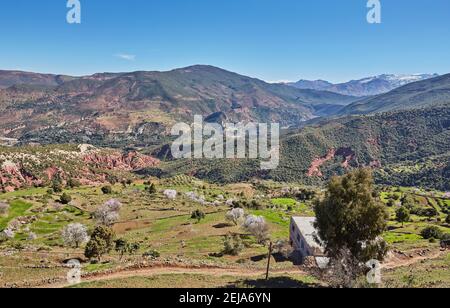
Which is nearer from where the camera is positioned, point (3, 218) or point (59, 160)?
point (3, 218)

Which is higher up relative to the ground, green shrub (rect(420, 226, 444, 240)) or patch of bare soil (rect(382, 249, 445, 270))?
patch of bare soil (rect(382, 249, 445, 270))

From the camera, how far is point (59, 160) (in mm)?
146250

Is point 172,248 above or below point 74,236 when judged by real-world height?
below

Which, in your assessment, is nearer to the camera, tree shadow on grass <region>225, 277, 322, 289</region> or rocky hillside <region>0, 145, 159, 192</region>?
tree shadow on grass <region>225, 277, 322, 289</region>

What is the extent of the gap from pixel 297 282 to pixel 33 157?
134m

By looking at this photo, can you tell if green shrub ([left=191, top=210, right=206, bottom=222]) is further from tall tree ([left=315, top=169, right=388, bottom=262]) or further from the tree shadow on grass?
tall tree ([left=315, top=169, right=388, bottom=262])

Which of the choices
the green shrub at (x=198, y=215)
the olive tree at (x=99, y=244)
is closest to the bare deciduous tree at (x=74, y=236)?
the olive tree at (x=99, y=244)

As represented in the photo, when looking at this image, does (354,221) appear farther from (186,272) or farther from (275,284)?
(186,272)

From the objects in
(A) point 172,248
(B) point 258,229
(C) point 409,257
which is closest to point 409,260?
(C) point 409,257

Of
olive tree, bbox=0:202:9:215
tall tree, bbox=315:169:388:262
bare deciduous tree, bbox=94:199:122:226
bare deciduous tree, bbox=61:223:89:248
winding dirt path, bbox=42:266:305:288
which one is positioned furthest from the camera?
olive tree, bbox=0:202:9:215

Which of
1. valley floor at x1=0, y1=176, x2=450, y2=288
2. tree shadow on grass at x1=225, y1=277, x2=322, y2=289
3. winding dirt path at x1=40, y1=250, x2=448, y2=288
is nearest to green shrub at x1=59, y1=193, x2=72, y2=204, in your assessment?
valley floor at x1=0, y1=176, x2=450, y2=288
